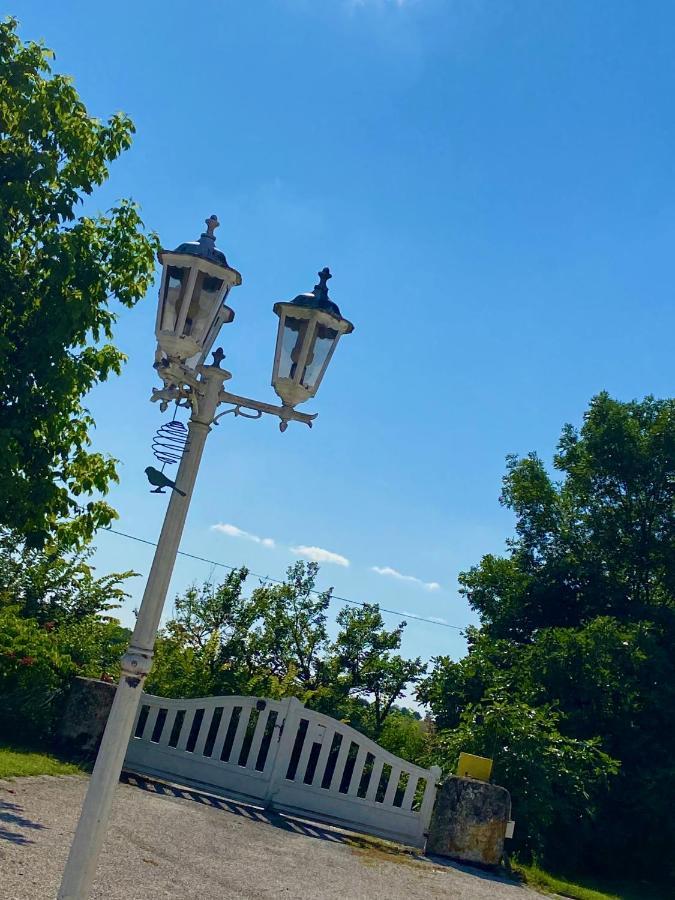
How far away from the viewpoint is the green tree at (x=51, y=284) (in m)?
7.96

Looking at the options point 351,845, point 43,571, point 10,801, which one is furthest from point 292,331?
point 43,571

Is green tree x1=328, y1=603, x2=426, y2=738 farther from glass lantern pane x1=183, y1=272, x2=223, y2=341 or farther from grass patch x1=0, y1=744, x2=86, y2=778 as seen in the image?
glass lantern pane x1=183, y1=272, x2=223, y2=341

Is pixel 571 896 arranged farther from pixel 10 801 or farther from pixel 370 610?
pixel 370 610

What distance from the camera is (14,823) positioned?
18.4 feet

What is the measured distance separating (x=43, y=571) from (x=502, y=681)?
706 cm

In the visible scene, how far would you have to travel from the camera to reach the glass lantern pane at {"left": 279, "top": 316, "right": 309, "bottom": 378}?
4.09 m

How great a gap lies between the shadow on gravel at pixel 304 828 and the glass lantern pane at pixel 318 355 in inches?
215

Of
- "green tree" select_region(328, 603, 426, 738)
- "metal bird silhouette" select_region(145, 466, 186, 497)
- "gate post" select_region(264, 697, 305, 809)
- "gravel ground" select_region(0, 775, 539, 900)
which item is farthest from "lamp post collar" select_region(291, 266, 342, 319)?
"green tree" select_region(328, 603, 426, 738)

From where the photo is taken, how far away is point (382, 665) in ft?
47.8

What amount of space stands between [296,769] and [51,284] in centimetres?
557

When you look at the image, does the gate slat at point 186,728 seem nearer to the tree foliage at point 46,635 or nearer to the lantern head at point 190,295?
the tree foliage at point 46,635

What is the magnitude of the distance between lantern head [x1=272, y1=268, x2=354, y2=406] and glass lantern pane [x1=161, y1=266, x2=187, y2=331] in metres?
0.48

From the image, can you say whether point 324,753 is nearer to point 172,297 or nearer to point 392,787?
point 392,787

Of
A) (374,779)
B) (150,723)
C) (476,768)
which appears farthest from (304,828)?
(150,723)
